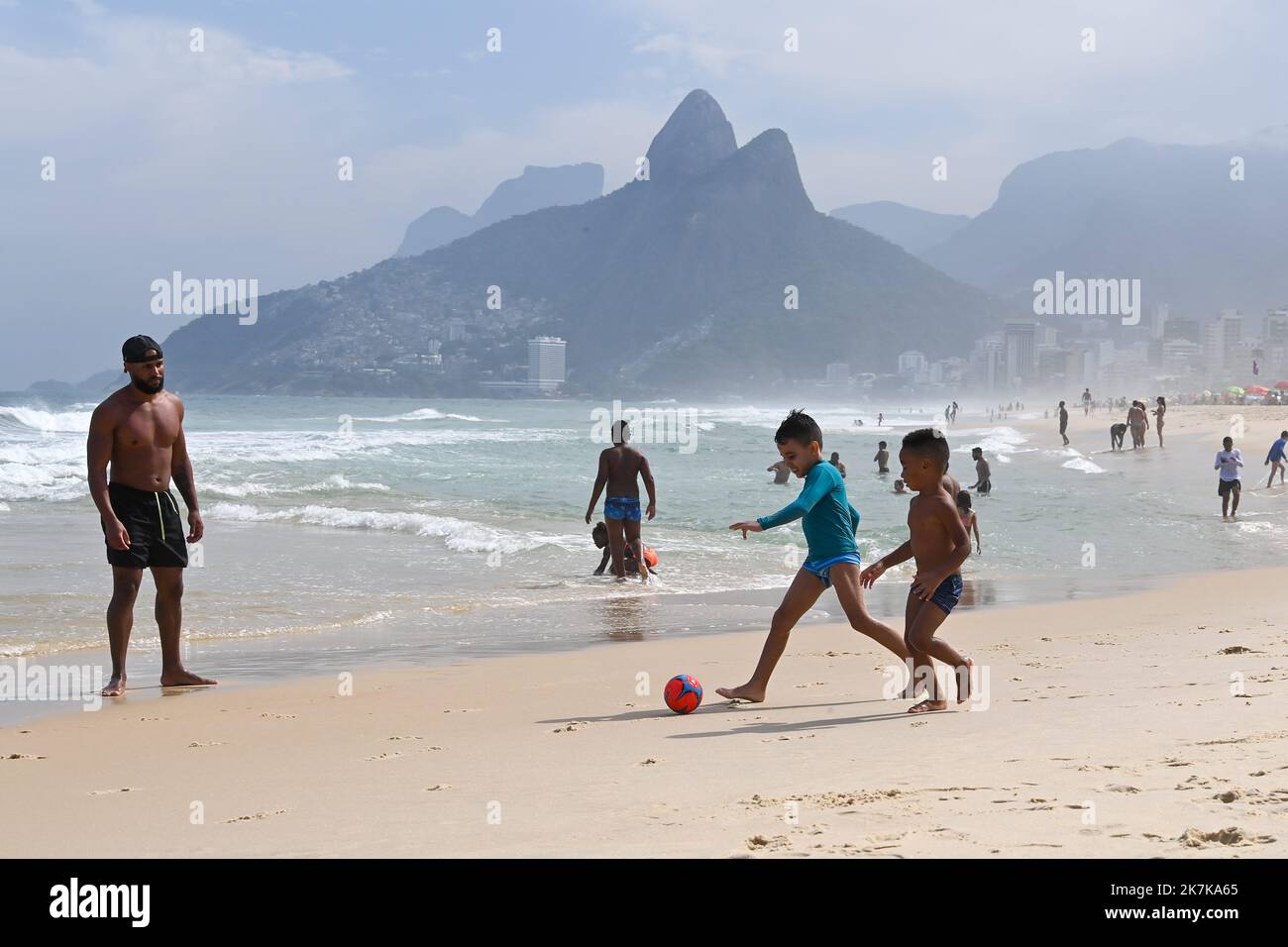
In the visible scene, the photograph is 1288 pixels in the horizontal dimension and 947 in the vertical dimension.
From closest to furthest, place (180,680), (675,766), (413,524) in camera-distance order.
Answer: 1. (675,766)
2. (180,680)
3. (413,524)

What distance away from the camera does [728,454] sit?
43938 millimetres

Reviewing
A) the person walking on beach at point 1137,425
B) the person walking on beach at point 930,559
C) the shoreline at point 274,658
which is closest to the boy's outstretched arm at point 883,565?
the person walking on beach at point 930,559

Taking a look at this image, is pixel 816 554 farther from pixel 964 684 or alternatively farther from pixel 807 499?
pixel 964 684

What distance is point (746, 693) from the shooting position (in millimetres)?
6133

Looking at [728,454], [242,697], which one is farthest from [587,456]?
[242,697]

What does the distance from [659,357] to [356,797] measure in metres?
172

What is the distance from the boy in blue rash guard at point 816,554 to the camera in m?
5.98

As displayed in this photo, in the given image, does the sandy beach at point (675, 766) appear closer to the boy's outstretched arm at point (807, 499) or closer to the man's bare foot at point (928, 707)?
the man's bare foot at point (928, 707)

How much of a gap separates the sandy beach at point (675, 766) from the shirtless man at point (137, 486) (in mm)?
614

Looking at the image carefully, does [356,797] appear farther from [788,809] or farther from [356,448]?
[356,448]

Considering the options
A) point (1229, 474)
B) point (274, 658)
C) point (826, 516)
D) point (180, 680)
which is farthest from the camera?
point (1229, 474)

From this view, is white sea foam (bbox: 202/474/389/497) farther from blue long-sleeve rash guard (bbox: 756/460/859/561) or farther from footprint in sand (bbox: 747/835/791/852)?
footprint in sand (bbox: 747/835/791/852)

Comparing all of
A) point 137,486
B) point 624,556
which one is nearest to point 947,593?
point 137,486

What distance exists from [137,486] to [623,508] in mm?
6343
